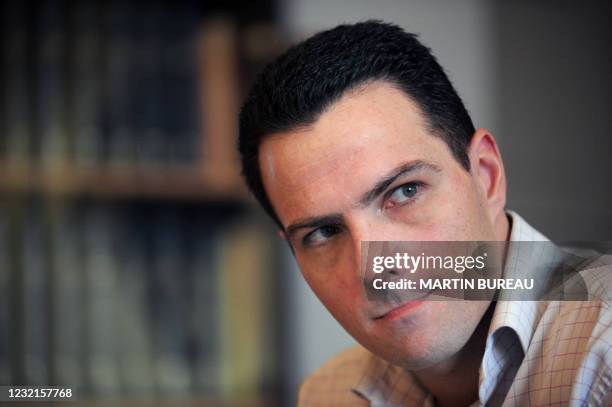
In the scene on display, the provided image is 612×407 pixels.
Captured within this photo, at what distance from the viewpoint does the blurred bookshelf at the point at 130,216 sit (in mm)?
1291

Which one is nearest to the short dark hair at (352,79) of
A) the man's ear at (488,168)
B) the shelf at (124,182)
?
the man's ear at (488,168)

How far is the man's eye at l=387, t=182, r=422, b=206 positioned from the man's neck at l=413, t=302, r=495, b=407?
0.10m

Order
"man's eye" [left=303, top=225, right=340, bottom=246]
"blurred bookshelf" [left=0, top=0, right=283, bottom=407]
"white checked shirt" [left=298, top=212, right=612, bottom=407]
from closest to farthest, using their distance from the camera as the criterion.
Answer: "white checked shirt" [left=298, top=212, right=612, bottom=407] < "man's eye" [left=303, top=225, right=340, bottom=246] < "blurred bookshelf" [left=0, top=0, right=283, bottom=407]

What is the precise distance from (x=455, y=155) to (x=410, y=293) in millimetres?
130

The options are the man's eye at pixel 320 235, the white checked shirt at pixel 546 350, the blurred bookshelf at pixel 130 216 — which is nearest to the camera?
the white checked shirt at pixel 546 350

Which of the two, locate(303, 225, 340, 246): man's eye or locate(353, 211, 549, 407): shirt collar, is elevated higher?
locate(303, 225, 340, 246): man's eye

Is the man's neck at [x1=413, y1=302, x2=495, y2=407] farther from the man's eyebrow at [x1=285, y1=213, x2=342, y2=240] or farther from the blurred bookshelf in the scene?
the blurred bookshelf

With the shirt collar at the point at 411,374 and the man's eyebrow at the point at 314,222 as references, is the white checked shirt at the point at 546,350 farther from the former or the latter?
the man's eyebrow at the point at 314,222

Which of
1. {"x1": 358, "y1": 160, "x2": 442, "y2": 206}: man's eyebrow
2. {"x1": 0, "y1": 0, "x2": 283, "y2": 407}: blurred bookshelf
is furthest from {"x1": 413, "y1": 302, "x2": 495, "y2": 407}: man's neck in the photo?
{"x1": 0, "y1": 0, "x2": 283, "y2": 407}: blurred bookshelf

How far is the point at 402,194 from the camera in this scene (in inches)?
23.9

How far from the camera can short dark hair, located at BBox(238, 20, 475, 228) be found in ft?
2.13

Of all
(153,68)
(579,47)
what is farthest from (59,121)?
(579,47)

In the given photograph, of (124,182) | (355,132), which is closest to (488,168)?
(355,132)

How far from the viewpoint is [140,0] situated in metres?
1.39
